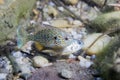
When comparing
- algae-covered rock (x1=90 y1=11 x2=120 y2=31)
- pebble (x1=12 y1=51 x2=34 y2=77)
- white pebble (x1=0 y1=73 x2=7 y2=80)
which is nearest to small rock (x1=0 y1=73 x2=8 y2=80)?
white pebble (x1=0 y1=73 x2=7 y2=80)

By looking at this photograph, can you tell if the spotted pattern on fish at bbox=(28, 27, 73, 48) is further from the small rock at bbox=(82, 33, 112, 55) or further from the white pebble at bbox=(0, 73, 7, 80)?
the white pebble at bbox=(0, 73, 7, 80)

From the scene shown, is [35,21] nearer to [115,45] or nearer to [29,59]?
[29,59]

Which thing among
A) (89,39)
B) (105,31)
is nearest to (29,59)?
(89,39)

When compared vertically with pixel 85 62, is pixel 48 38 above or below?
above

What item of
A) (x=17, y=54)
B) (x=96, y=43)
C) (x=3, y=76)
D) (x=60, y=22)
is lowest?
(x=3, y=76)

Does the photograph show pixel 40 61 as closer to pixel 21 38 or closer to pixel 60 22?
pixel 21 38

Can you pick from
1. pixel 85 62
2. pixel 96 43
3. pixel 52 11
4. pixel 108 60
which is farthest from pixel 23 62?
pixel 52 11

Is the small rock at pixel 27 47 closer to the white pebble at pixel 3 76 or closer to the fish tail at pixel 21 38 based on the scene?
the fish tail at pixel 21 38
